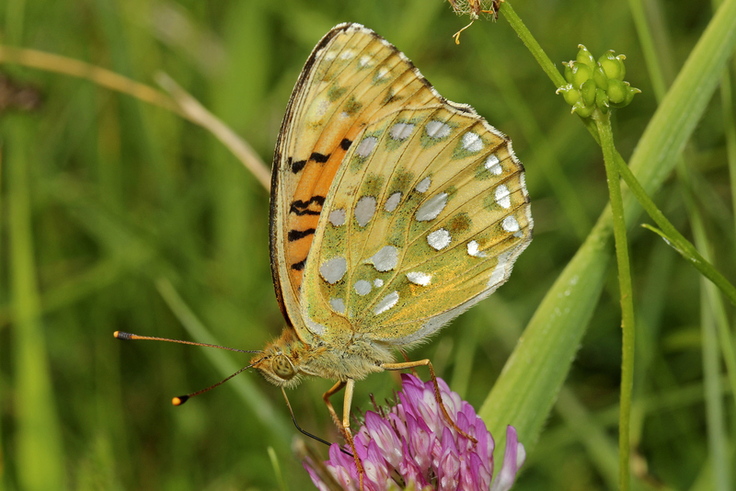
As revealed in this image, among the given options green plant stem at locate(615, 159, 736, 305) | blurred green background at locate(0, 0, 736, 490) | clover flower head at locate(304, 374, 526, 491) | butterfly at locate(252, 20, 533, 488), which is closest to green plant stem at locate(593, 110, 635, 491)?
green plant stem at locate(615, 159, 736, 305)

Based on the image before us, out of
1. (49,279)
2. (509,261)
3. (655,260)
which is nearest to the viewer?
(509,261)

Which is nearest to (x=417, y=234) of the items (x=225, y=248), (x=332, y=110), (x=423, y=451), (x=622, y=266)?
(x=332, y=110)

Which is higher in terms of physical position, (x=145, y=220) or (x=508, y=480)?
(x=145, y=220)

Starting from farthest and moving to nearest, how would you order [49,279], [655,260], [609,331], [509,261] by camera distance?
1. [49,279]
2. [609,331]
3. [655,260]
4. [509,261]

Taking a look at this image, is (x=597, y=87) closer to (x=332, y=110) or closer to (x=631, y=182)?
(x=631, y=182)

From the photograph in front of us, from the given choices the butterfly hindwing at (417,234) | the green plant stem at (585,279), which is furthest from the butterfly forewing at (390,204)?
the green plant stem at (585,279)

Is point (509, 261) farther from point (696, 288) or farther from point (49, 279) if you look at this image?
point (49, 279)

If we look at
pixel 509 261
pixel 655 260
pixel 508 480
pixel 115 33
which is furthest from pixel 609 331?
pixel 115 33

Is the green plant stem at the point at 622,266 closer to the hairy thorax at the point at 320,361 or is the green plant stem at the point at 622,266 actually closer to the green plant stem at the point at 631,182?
the green plant stem at the point at 631,182
